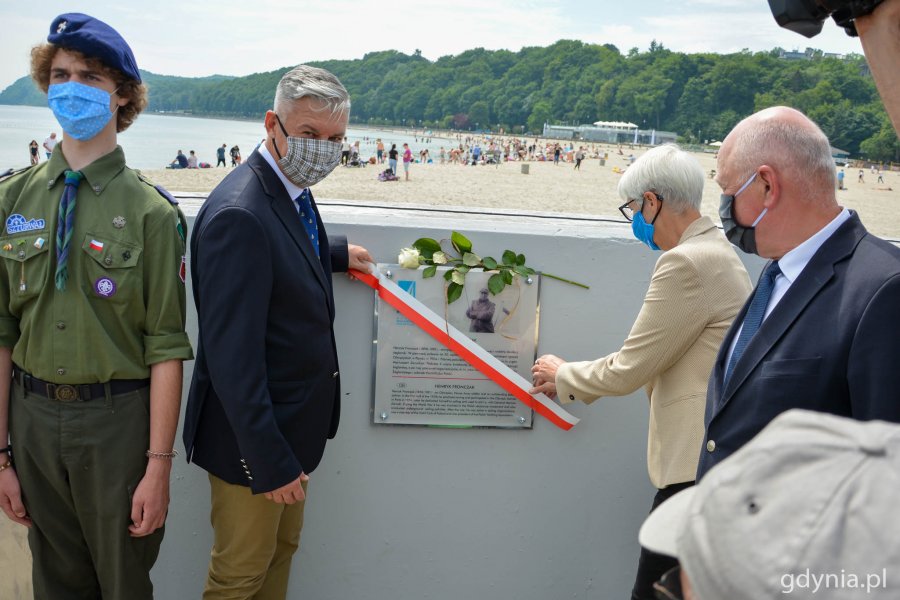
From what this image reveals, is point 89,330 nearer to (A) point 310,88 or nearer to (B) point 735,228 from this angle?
(A) point 310,88

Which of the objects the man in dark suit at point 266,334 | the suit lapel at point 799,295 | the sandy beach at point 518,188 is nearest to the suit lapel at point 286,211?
the man in dark suit at point 266,334

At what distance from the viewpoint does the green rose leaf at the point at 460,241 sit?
289 centimetres

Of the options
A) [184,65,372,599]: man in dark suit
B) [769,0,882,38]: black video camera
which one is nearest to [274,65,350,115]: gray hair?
[184,65,372,599]: man in dark suit

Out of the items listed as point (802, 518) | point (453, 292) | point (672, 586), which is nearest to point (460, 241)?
point (453, 292)

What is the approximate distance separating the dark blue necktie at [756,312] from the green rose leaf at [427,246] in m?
1.22

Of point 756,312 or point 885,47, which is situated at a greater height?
point 885,47

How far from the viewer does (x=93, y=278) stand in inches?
84.7

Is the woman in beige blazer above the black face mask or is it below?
below

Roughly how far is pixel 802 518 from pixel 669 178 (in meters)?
1.86

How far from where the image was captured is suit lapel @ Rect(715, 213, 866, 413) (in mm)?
1848

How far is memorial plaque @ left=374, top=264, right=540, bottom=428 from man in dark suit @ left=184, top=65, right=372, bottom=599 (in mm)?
438

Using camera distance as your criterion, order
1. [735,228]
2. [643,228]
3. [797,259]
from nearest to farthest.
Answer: [797,259] → [735,228] → [643,228]

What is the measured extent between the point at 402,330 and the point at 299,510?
76 cm

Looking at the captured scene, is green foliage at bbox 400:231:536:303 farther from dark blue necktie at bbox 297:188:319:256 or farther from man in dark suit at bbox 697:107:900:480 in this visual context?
man in dark suit at bbox 697:107:900:480
